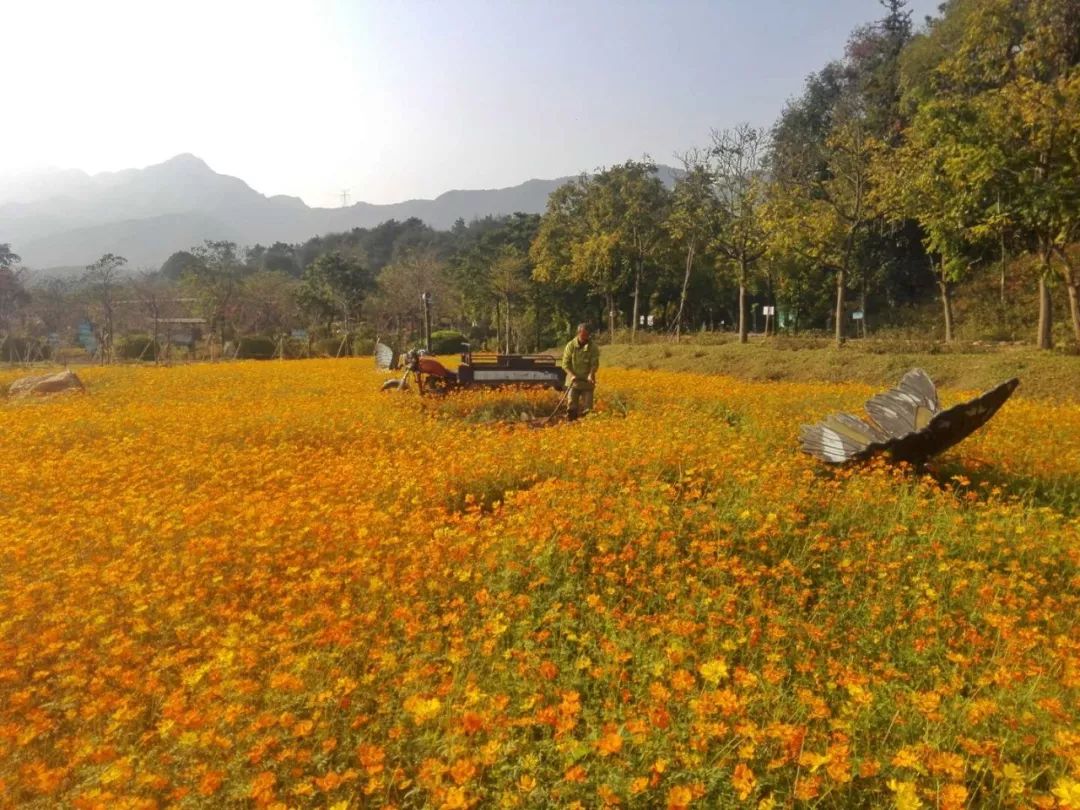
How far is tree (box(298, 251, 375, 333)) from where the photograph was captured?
41.9 metres

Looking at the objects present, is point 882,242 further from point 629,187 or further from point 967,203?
point 967,203

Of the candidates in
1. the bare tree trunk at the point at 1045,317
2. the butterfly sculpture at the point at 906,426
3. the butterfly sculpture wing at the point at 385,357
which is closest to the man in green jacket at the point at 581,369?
the butterfly sculpture at the point at 906,426

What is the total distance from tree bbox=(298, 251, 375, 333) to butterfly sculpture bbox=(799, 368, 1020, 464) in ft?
125

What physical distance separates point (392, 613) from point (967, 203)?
54.6ft

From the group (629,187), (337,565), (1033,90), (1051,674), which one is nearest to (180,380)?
(337,565)

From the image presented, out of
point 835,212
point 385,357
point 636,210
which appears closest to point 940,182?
point 835,212

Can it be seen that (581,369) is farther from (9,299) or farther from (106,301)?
(9,299)

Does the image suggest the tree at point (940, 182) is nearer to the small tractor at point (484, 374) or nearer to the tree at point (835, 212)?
the tree at point (835, 212)

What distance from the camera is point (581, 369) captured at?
962cm

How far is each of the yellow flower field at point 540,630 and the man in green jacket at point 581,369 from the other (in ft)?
10.00

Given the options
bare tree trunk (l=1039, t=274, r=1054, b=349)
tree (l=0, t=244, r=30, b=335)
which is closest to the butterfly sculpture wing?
bare tree trunk (l=1039, t=274, r=1054, b=349)

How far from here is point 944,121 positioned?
14.7 meters

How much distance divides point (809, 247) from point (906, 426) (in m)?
17.3

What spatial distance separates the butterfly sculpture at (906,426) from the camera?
5.46m
